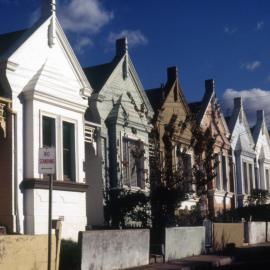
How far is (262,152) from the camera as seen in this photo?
35.2 metres

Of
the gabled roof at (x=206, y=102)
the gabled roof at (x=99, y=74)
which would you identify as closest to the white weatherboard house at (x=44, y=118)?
the gabled roof at (x=99, y=74)

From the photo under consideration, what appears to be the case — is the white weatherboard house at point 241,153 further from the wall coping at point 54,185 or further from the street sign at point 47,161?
the street sign at point 47,161

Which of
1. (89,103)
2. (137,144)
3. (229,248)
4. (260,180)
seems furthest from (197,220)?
(260,180)

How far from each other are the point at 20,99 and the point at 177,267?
6606 mm

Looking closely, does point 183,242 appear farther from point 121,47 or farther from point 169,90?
point 169,90

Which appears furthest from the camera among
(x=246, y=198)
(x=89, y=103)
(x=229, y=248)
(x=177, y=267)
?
(x=246, y=198)

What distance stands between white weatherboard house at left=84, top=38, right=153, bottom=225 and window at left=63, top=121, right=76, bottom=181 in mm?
1904

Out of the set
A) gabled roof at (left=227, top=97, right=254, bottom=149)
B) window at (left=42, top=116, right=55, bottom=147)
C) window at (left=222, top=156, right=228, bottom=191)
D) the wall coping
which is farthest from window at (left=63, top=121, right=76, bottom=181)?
gabled roof at (left=227, top=97, right=254, bottom=149)

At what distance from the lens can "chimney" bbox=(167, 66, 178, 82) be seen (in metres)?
26.6

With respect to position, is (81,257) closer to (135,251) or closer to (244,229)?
(135,251)

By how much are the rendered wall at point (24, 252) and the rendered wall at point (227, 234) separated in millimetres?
10337

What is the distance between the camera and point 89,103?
2061cm

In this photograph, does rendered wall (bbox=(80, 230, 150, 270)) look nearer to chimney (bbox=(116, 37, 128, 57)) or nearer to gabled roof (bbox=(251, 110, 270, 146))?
chimney (bbox=(116, 37, 128, 57))

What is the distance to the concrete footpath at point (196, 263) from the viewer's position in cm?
1540
